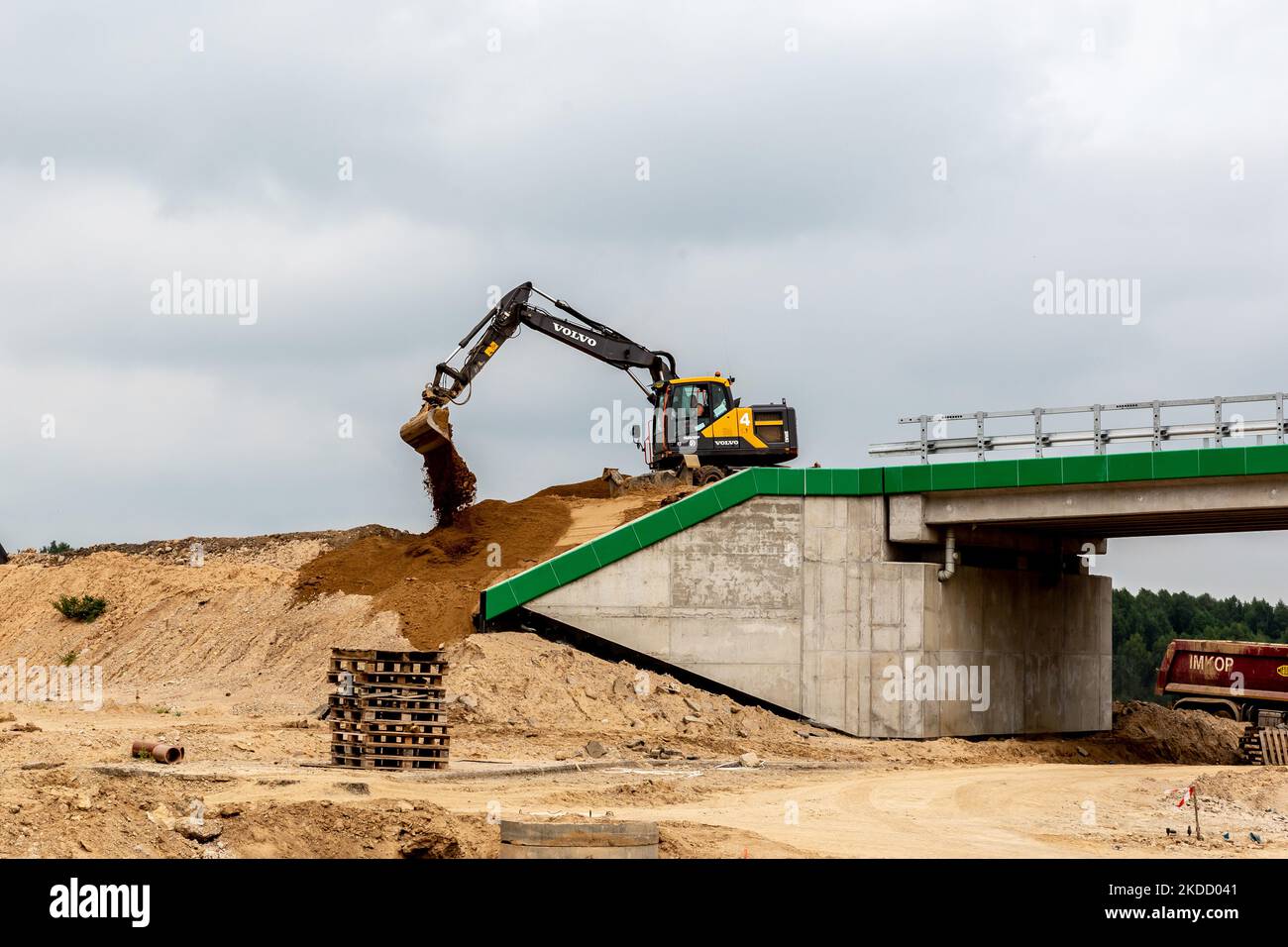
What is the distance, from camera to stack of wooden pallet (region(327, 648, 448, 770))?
24.3m

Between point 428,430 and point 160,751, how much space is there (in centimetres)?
1571

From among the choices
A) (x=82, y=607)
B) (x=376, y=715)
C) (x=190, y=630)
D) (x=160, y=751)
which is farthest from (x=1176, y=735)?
(x=82, y=607)

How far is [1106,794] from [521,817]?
448 inches

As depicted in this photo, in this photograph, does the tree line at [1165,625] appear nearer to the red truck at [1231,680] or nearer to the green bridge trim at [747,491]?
the red truck at [1231,680]

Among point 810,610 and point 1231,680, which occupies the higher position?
point 810,610

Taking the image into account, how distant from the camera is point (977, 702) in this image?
3547 cm

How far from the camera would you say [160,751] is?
76.0 feet

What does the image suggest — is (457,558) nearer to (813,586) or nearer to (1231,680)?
(813,586)

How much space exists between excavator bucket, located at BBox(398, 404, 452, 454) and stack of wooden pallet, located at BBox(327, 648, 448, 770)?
13342 mm

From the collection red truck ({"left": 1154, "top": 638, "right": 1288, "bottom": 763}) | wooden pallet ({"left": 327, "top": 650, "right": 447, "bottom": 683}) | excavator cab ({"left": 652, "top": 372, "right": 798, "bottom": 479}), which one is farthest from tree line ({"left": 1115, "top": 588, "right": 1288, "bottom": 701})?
→ wooden pallet ({"left": 327, "top": 650, "right": 447, "bottom": 683})

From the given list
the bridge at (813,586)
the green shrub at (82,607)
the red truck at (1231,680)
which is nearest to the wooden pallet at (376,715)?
the bridge at (813,586)

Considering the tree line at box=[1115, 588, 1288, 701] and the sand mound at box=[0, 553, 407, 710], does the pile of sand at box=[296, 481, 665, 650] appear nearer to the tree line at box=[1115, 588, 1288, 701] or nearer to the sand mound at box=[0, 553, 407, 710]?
the sand mound at box=[0, 553, 407, 710]
